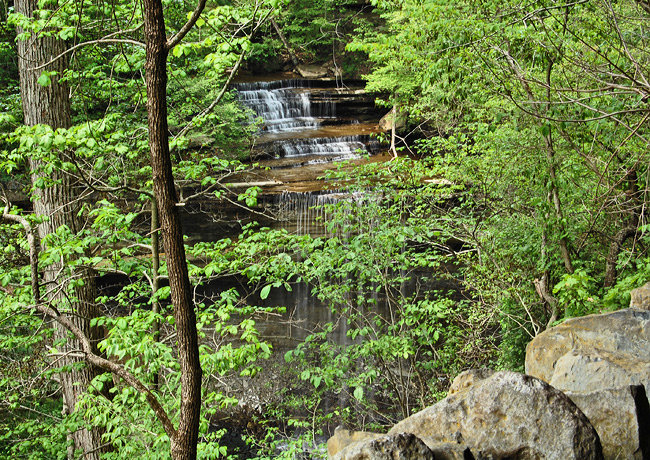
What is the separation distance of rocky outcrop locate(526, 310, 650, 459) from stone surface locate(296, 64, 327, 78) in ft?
71.1

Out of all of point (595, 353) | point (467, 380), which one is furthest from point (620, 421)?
point (467, 380)

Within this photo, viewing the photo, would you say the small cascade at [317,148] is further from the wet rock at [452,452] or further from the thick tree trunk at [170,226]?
the wet rock at [452,452]

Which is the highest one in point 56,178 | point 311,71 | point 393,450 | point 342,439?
point 311,71

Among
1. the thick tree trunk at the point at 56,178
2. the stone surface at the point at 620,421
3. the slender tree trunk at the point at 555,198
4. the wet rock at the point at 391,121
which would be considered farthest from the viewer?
the wet rock at the point at 391,121

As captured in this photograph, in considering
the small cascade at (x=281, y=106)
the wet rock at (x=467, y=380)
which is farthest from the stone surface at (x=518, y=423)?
the small cascade at (x=281, y=106)

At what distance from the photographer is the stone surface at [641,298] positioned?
4.67 meters

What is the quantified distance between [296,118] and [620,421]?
18.8 metres

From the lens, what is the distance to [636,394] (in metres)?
3.00

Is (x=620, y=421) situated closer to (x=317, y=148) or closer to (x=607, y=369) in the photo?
(x=607, y=369)

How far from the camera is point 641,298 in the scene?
15.5 ft

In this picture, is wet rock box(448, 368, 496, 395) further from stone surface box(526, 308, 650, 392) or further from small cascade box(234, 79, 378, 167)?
small cascade box(234, 79, 378, 167)

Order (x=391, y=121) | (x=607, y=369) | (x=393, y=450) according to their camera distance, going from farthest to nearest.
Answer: (x=391, y=121) < (x=607, y=369) < (x=393, y=450)

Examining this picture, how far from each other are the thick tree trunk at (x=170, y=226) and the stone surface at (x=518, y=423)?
4.96 ft

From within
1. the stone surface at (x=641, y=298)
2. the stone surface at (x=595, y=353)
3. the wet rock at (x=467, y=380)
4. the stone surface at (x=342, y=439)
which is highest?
the stone surface at (x=641, y=298)
